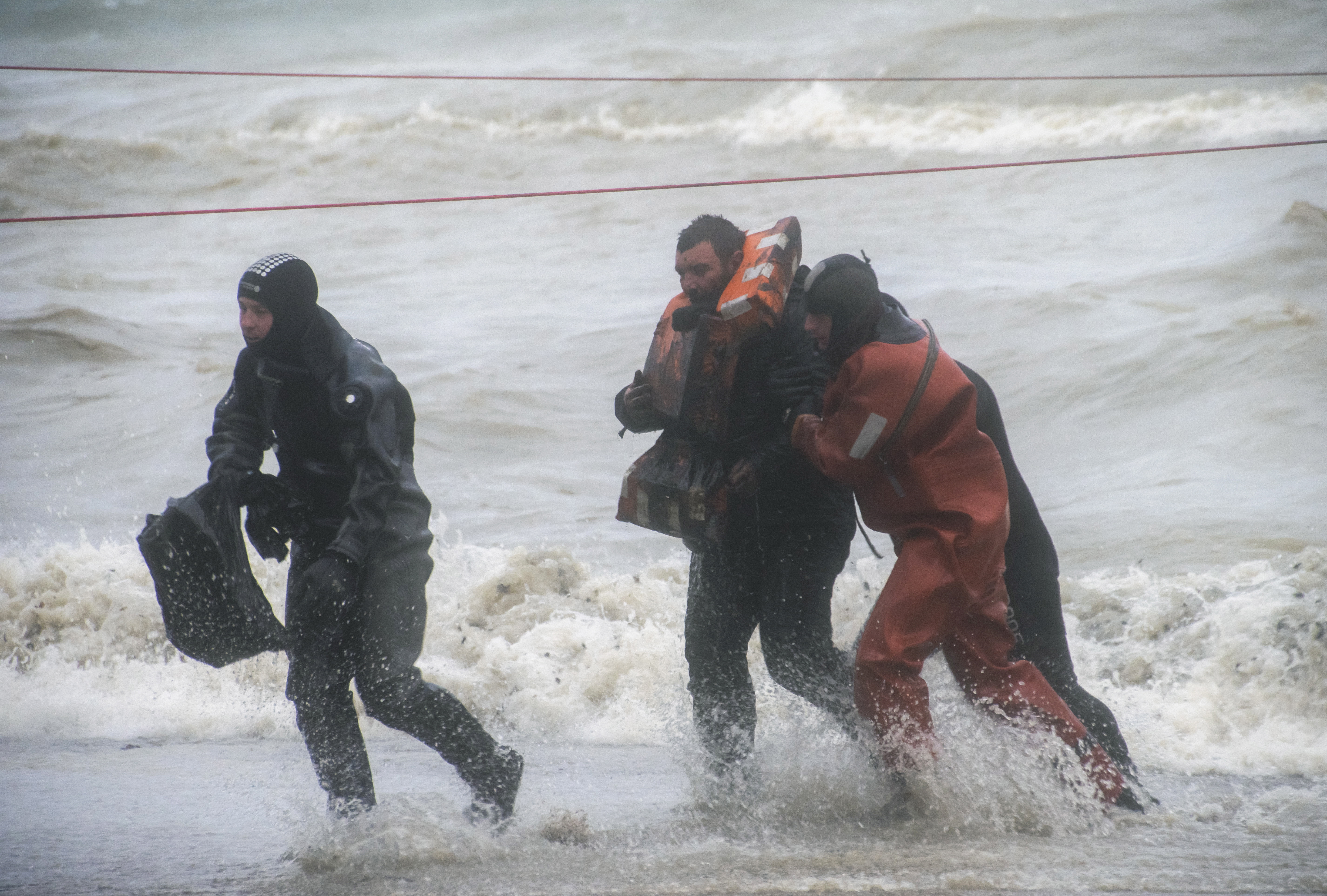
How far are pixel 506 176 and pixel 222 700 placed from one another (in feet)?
57.7

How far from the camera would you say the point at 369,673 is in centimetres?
360

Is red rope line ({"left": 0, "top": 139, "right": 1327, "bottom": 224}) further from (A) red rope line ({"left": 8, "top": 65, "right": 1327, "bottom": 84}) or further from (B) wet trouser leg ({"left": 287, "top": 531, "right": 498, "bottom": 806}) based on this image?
(A) red rope line ({"left": 8, "top": 65, "right": 1327, "bottom": 84})

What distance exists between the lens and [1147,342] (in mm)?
12398

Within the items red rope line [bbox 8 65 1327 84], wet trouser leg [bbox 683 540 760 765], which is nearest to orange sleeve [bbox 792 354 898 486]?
wet trouser leg [bbox 683 540 760 765]

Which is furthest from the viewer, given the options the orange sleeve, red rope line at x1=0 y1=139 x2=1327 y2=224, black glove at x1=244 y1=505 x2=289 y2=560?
red rope line at x1=0 y1=139 x2=1327 y2=224

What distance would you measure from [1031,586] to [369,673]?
6.55ft

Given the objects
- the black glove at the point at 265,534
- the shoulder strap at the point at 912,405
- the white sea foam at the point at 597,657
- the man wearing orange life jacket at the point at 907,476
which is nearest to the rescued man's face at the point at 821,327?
the man wearing orange life jacket at the point at 907,476

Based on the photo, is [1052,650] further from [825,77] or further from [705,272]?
[825,77]

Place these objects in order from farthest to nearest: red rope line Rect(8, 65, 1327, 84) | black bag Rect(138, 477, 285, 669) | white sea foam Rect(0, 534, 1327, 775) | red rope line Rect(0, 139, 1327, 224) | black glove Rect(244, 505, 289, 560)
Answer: red rope line Rect(8, 65, 1327, 84), white sea foam Rect(0, 534, 1327, 775), red rope line Rect(0, 139, 1327, 224), black glove Rect(244, 505, 289, 560), black bag Rect(138, 477, 285, 669)

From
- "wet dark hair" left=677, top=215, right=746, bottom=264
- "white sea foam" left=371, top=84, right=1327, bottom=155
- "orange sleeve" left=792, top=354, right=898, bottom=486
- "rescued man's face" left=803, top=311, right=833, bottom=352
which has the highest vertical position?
"white sea foam" left=371, top=84, right=1327, bottom=155

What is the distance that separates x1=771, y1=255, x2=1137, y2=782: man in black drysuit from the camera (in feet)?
12.6

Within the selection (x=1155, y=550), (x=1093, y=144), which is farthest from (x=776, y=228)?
(x=1093, y=144)

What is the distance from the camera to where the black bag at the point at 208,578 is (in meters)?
3.59

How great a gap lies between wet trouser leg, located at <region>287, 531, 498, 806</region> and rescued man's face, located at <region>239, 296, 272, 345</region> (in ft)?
2.07
